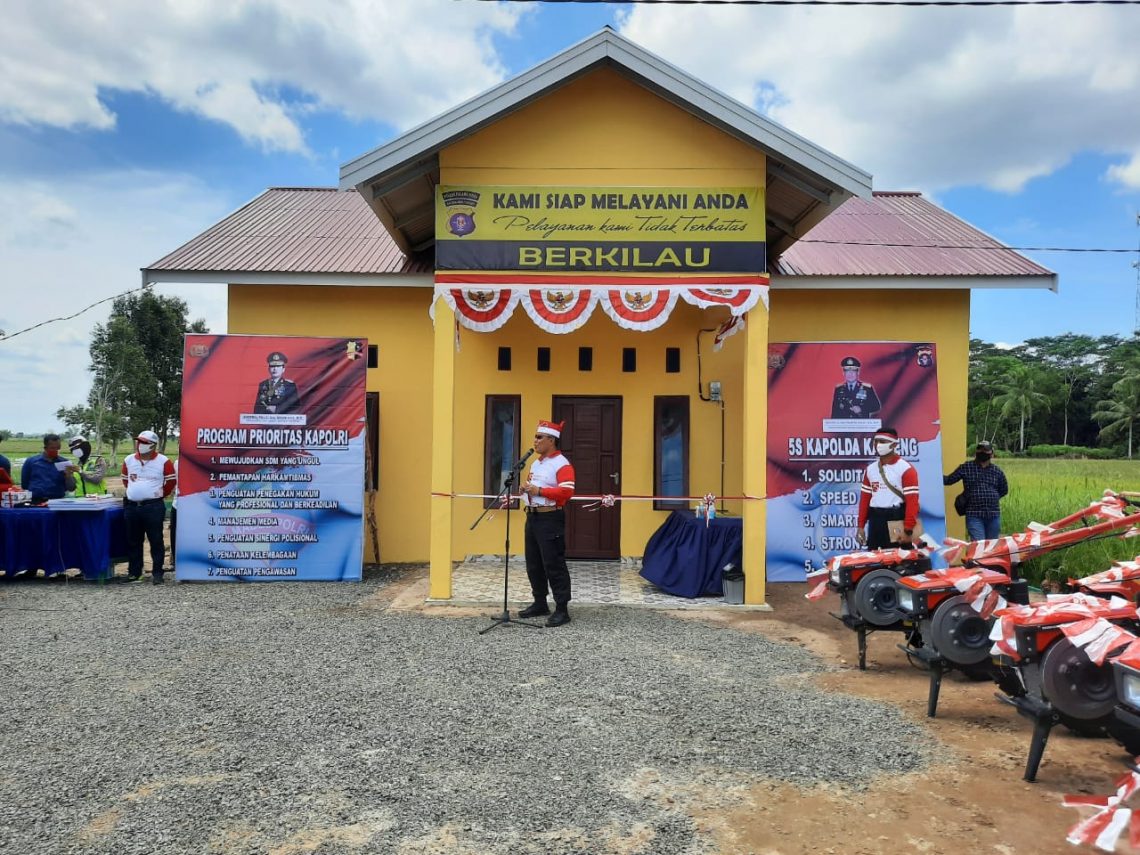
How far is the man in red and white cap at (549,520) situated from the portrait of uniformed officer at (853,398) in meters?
4.10

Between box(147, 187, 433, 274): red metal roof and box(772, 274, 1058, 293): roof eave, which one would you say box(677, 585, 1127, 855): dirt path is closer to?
box(772, 274, 1058, 293): roof eave

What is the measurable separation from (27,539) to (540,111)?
747 cm

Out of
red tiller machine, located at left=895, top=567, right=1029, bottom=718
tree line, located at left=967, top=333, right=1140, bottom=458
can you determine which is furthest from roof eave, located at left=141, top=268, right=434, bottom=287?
tree line, located at left=967, top=333, right=1140, bottom=458

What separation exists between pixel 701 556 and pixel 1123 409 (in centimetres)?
5319

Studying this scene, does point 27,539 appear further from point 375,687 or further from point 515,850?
point 515,850

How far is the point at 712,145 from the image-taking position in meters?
8.06

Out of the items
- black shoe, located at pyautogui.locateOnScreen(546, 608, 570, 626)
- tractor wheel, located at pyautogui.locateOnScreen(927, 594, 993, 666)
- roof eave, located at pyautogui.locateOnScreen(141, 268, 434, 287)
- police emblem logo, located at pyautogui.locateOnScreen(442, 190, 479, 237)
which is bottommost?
black shoe, located at pyautogui.locateOnScreen(546, 608, 570, 626)

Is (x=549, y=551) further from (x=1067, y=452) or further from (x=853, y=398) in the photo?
(x=1067, y=452)

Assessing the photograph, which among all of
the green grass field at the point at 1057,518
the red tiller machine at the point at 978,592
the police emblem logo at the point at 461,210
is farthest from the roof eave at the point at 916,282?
the red tiller machine at the point at 978,592

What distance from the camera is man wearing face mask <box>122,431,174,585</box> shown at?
8867 mm

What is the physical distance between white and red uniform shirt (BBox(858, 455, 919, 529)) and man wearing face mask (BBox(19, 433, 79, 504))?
9.16 meters

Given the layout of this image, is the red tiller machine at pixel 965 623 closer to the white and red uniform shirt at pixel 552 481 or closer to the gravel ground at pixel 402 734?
the gravel ground at pixel 402 734

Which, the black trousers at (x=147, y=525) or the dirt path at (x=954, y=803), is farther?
the black trousers at (x=147, y=525)

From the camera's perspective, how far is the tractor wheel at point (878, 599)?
580 cm
